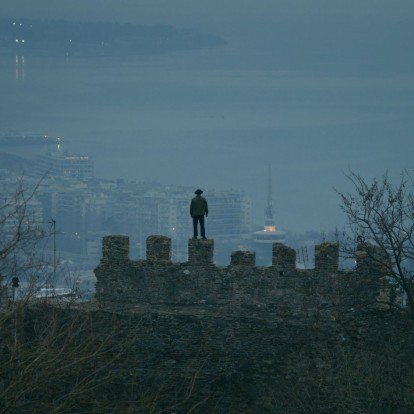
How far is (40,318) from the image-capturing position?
2389 cm

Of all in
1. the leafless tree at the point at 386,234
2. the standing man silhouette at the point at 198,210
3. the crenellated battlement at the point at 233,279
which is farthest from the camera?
the standing man silhouette at the point at 198,210

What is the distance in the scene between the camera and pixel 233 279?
25.0 metres

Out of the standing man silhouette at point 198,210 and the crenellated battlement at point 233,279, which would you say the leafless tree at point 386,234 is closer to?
the crenellated battlement at point 233,279

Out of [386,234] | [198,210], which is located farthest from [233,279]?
[386,234]

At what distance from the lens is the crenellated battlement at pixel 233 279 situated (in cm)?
2459

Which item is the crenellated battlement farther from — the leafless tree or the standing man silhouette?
the standing man silhouette

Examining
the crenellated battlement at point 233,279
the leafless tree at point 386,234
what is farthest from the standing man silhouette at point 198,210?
the leafless tree at point 386,234

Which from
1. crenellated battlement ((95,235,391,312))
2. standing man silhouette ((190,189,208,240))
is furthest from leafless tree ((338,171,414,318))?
standing man silhouette ((190,189,208,240))

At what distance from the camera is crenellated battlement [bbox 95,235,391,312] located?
2459cm

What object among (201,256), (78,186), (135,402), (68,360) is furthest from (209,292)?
(78,186)

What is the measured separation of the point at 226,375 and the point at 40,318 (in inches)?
91.3

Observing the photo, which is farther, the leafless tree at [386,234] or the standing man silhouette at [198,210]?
the standing man silhouette at [198,210]

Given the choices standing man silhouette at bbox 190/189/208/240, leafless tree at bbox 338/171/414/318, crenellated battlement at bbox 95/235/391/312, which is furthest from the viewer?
standing man silhouette at bbox 190/189/208/240

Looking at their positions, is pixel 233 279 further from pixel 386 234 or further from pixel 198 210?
pixel 386 234
